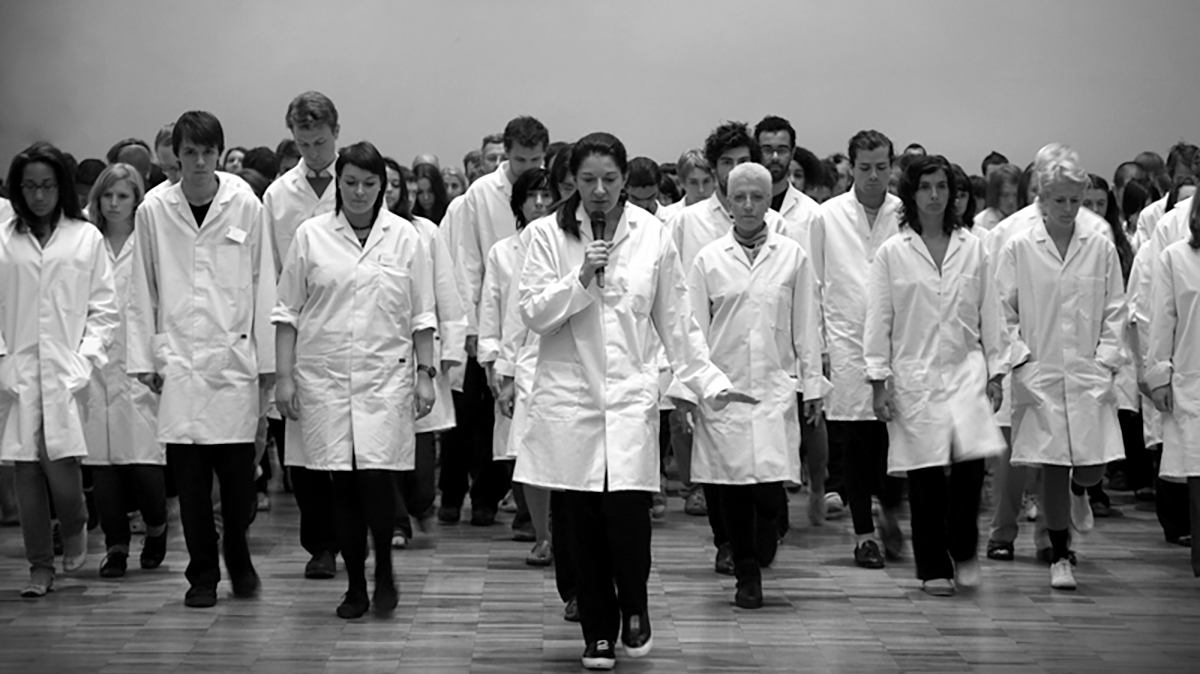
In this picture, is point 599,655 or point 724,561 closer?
point 599,655

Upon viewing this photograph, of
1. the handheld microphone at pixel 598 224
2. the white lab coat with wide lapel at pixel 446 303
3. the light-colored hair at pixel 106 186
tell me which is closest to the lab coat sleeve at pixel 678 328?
the handheld microphone at pixel 598 224

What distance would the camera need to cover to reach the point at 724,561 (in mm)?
6027

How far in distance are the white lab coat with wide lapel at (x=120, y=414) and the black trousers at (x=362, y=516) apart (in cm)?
112

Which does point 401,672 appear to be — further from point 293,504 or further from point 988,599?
point 293,504

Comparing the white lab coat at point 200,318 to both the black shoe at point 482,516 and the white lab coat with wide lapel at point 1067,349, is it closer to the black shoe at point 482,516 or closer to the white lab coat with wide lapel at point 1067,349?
the black shoe at point 482,516

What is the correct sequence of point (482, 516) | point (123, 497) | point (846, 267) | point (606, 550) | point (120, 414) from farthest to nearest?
point (482, 516), point (846, 267), point (123, 497), point (120, 414), point (606, 550)

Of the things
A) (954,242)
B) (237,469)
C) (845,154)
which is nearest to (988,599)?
(954,242)

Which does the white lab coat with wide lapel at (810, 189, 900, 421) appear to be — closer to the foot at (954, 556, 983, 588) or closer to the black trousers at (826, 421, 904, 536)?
the black trousers at (826, 421, 904, 536)

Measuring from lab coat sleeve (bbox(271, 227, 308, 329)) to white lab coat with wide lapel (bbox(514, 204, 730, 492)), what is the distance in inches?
37.0

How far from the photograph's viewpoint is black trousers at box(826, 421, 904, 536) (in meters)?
6.26

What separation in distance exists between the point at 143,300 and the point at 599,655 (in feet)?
6.68

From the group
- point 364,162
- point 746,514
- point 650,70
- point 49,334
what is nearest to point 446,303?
point 364,162

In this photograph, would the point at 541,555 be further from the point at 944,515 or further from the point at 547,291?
the point at 547,291

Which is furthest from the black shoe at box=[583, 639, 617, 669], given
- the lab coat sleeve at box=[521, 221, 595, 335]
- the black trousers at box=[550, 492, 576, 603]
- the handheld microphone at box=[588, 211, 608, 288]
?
the handheld microphone at box=[588, 211, 608, 288]
